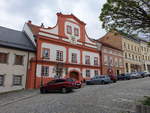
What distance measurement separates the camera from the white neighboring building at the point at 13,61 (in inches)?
830

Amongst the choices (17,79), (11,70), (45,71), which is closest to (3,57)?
(11,70)

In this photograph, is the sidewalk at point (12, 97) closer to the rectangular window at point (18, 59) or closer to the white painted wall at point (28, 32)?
the rectangular window at point (18, 59)

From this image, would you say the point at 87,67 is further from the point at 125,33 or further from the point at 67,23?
the point at 125,33

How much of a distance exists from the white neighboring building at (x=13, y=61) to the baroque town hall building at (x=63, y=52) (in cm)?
107

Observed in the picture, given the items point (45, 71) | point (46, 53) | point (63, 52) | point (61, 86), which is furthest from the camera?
point (63, 52)

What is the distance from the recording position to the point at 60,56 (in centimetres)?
2720

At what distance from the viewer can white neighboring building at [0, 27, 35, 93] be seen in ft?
69.2

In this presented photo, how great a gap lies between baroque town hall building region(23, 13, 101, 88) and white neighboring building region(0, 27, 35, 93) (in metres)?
1.07

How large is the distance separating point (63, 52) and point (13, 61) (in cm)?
927

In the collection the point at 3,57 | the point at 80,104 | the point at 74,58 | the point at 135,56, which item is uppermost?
the point at 135,56

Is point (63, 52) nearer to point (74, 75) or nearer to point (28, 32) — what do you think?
point (74, 75)

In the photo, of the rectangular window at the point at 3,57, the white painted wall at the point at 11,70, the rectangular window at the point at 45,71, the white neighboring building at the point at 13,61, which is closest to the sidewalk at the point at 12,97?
the white painted wall at the point at 11,70

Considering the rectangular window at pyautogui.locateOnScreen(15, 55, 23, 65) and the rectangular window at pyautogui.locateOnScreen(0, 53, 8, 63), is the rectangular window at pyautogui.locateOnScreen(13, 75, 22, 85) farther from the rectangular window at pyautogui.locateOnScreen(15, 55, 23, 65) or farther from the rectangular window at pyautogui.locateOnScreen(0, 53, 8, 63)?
the rectangular window at pyautogui.locateOnScreen(0, 53, 8, 63)

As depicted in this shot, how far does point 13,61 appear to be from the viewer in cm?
2234
